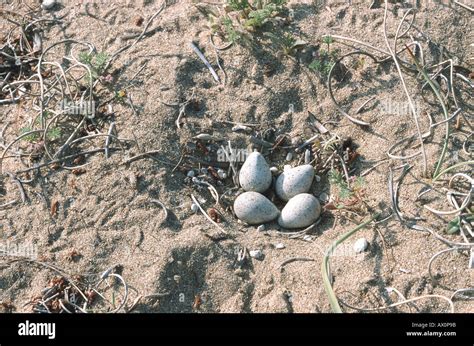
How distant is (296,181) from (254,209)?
260 millimetres

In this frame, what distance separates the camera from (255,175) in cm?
357

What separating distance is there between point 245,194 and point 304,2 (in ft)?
4.24

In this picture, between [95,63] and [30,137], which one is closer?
[30,137]

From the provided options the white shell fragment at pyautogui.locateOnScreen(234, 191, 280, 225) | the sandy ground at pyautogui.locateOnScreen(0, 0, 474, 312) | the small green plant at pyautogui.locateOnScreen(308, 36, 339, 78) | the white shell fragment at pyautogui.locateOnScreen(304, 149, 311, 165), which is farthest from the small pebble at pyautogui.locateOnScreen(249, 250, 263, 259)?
the small green plant at pyautogui.locateOnScreen(308, 36, 339, 78)

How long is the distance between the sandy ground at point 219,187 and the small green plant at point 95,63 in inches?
3.2

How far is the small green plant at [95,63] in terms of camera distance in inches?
155

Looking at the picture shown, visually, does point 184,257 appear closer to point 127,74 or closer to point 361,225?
point 361,225

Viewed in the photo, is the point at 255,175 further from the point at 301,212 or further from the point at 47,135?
the point at 47,135

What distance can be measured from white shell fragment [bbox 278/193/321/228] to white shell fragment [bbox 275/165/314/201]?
3.2 inches

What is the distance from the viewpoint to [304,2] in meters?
4.17

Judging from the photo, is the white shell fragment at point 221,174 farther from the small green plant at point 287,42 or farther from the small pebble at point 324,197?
the small green plant at point 287,42

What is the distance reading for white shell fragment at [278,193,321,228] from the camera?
3.44 m

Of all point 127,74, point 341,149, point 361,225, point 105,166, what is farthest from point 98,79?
point 361,225

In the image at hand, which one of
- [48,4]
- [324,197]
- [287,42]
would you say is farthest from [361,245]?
[48,4]
